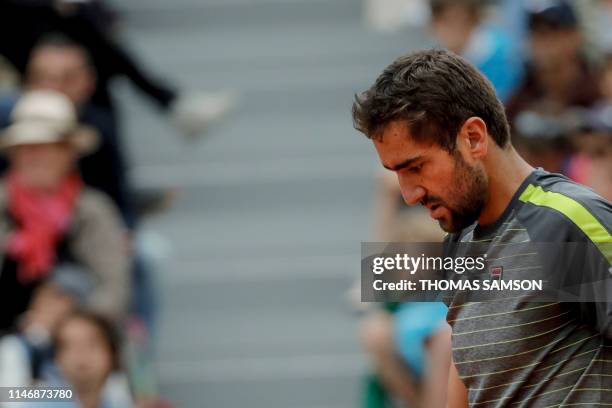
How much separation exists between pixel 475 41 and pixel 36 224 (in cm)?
187

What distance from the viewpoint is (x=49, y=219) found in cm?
562

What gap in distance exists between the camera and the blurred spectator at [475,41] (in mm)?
5598

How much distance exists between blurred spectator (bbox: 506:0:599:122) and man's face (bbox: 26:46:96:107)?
A: 76.2 inches

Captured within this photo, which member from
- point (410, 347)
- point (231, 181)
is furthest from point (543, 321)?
point (231, 181)

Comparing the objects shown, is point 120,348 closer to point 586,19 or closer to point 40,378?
point 40,378

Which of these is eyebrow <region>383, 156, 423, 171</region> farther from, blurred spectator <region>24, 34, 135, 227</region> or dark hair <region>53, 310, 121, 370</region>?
blurred spectator <region>24, 34, 135, 227</region>

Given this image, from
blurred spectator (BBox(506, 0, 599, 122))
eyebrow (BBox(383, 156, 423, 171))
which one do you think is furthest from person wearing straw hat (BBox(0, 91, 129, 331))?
eyebrow (BBox(383, 156, 423, 171))

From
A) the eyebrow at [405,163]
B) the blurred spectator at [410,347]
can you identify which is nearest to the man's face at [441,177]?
the eyebrow at [405,163]

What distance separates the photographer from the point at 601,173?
4.41 metres

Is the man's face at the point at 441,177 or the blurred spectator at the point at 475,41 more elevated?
the blurred spectator at the point at 475,41

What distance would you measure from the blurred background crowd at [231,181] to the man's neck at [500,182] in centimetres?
207

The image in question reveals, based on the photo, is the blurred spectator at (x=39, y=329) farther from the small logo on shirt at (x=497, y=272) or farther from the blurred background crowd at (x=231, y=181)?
the small logo on shirt at (x=497, y=272)

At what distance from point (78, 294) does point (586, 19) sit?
A: 2755 millimetres

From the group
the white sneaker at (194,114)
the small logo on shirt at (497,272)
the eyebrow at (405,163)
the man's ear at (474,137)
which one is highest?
the white sneaker at (194,114)
